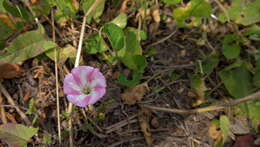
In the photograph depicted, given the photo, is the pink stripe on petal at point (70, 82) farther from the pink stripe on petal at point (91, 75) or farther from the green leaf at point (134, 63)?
the green leaf at point (134, 63)

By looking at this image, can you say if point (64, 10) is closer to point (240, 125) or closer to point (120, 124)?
point (120, 124)

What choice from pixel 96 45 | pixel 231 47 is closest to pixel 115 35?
pixel 96 45

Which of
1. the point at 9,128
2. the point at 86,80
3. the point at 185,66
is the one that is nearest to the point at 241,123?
the point at 185,66

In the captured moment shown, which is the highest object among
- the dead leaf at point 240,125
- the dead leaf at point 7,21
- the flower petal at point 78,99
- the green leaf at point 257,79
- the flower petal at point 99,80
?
the dead leaf at point 7,21

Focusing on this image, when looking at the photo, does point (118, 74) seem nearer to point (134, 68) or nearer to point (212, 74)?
point (134, 68)

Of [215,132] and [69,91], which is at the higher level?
[69,91]

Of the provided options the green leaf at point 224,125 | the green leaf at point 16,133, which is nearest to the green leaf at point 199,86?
the green leaf at point 224,125

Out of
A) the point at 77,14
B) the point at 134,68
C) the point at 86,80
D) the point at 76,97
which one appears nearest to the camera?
the point at 76,97
